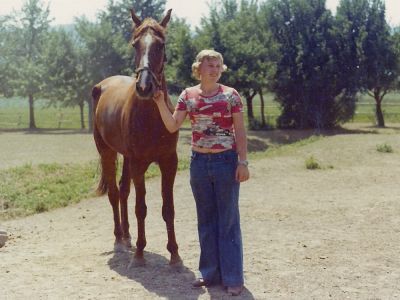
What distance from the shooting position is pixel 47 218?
8477 mm

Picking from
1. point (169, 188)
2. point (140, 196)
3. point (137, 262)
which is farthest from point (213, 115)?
point (137, 262)

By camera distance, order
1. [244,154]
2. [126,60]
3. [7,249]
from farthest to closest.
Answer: [126,60] < [7,249] < [244,154]

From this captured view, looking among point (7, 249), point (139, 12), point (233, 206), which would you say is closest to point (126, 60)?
point (139, 12)

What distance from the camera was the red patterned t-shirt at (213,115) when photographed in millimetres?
4301

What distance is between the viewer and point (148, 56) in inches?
180

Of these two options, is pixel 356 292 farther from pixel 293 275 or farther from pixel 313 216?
pixel 313 216

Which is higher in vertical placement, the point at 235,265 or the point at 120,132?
the point at 120,132

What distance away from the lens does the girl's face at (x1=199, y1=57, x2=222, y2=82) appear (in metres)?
4.29

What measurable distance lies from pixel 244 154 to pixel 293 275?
1.40m

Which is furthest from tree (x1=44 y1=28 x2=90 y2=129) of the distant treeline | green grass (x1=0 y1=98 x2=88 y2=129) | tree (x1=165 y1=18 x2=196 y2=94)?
tree (x1=165 y1=18 x2=196 y2=94)

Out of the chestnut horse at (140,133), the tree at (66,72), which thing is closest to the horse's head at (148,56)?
the chestnut horse at (140,133)

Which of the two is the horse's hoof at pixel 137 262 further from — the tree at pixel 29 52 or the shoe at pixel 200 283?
the tree at pixel 29 52

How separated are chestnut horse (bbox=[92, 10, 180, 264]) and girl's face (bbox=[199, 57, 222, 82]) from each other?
43 cm

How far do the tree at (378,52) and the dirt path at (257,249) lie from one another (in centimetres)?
2238
